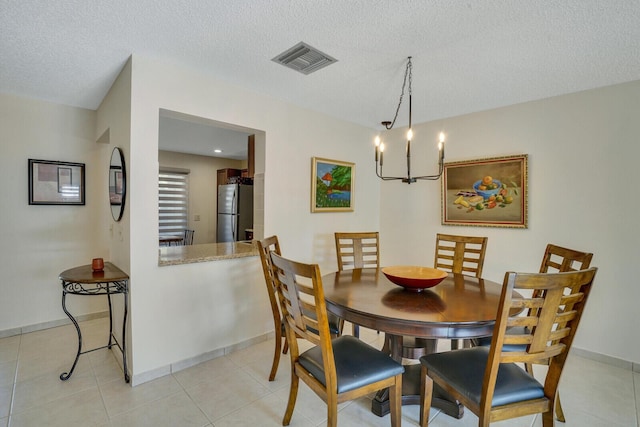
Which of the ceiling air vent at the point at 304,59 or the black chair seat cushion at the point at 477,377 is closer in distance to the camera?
the black chair seat cushion at the point at 477,377

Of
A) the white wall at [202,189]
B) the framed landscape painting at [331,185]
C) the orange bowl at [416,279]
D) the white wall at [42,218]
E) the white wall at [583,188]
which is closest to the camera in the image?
the orange bowl at [416,279]

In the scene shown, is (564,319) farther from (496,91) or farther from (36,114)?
(36,114)

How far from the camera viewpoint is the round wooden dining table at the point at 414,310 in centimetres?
150

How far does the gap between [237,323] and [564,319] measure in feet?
7.84

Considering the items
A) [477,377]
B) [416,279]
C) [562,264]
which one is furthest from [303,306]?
[562,264]

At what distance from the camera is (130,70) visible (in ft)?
7.18

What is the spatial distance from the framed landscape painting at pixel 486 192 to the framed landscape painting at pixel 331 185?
1112 millimetres

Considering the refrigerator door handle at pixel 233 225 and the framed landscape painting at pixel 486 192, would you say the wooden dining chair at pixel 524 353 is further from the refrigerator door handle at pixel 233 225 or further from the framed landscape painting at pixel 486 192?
the refrigerator door handle at pixel 233 225

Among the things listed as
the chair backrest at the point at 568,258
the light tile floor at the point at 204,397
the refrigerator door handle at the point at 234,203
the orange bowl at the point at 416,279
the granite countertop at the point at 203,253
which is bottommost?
the light tile floor at the point at 204,397

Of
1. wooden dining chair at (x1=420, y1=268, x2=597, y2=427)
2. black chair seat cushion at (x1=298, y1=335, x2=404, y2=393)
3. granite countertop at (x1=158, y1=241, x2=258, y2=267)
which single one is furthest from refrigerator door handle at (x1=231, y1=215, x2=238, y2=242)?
wooden dining chair at (x1=420, y1=268, x2=597, y2=427)

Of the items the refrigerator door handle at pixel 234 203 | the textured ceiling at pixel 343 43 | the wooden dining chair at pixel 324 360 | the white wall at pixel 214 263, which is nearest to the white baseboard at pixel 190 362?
the white wall at pixel 214 263

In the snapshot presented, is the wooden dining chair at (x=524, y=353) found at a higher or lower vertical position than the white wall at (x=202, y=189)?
lower

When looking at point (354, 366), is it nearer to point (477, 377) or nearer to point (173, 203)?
point (477, 377)

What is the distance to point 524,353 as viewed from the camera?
135cm
